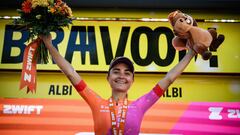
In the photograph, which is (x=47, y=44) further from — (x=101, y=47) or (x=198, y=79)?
(x=198, y=79)

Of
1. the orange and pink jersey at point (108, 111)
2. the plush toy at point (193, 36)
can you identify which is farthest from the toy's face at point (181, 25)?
the orange and pink jersey at point (108, 111)

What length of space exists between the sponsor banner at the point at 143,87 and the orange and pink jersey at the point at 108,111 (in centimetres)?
138

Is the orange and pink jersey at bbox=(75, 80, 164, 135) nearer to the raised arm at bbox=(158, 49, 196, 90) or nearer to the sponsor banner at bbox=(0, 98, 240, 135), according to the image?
the raised arm at bbox=(158, 49, 196, 90)

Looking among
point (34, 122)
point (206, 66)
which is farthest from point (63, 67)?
point (206, 66)

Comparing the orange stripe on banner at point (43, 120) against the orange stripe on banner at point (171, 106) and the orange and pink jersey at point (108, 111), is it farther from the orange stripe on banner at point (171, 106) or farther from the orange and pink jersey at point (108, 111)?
the orange and pink jersey at point (108, 111)

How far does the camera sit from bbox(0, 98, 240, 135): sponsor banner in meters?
3.64

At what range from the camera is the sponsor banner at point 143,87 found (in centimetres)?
387

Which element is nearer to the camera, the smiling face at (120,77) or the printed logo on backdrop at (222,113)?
the smiling face at (120,77)

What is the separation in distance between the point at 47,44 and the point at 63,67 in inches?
7.4

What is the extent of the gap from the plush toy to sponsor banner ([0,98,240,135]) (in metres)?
1.27

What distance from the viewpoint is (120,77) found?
250 centimetres

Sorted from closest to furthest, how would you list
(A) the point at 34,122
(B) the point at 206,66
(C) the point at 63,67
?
(C) the point at 63,67
(A) the point at 34,122
(B) the point at 206,66

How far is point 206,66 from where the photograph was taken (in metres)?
3.93

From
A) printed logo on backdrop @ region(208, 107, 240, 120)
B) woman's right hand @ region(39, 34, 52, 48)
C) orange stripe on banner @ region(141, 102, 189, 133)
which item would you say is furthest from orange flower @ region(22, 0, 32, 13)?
printed logo on backdrop @ region(208, 107, 240, 120)
